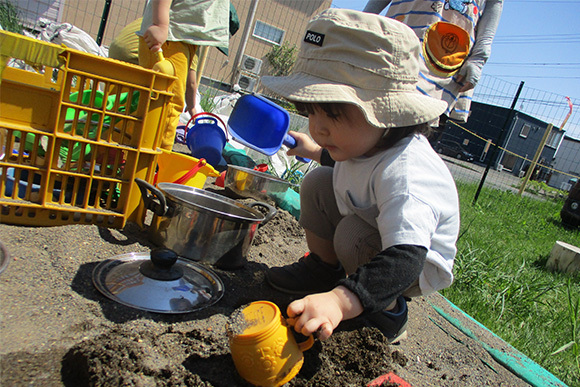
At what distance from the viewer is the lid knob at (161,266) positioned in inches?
51.1

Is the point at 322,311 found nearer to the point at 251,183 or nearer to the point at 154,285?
the point at 154,285

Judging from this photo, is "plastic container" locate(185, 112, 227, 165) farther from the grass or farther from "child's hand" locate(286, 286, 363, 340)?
"child's hand" locate(286, 286, 363, 340)

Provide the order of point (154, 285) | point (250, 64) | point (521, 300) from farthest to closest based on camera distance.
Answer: point (250, 64) < point (521, 300) < point (154, 285)

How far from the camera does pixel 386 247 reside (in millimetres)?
1165

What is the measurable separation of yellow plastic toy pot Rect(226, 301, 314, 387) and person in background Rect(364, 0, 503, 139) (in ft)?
5.20

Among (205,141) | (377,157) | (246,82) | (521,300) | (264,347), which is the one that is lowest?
(521,300)

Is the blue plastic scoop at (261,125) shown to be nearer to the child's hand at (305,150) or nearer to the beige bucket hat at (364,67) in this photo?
the child's hand at (305,150)

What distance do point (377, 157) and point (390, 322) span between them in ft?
1.87

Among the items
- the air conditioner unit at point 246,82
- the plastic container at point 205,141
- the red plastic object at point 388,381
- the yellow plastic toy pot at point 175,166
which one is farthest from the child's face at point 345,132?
the air conditioner unit at point 246,82

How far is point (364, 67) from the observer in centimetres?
125

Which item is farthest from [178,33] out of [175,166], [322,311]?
[322,311]

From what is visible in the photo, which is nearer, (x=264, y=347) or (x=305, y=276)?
(x=264, y=347)

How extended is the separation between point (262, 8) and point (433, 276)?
460 inches

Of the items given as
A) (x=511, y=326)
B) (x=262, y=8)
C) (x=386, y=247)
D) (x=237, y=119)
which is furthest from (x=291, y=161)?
(x=262, y=8)
